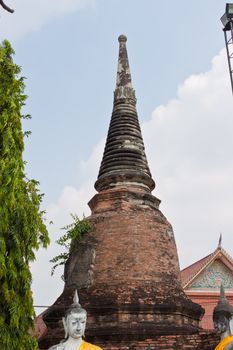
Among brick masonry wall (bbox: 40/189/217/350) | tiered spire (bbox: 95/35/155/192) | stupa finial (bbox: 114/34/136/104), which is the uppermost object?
stupa finial (bbox: 114/34/136/104)

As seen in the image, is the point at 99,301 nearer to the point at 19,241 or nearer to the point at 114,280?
the point at 114,280

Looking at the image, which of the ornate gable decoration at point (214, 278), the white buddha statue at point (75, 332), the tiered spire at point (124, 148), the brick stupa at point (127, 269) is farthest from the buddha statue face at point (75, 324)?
the ornate gable decoration at point (214, 278)

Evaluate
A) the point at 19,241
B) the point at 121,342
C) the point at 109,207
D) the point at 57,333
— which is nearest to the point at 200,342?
the point at 121,342

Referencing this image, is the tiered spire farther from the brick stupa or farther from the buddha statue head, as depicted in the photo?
the buddha statue head

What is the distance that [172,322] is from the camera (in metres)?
11.3

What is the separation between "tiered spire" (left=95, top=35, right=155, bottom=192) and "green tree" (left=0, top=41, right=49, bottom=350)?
4.45m

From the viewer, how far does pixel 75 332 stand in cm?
637

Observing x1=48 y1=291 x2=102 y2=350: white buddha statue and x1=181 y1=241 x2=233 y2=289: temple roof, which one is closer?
x1=48 y1=291 x2=102 y2=350: white buddha statue

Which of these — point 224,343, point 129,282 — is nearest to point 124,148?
point 129,282

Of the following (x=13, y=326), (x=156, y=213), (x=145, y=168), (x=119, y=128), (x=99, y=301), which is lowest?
(x=13, y=326)

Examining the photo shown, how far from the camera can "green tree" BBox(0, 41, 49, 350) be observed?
8.06 meters

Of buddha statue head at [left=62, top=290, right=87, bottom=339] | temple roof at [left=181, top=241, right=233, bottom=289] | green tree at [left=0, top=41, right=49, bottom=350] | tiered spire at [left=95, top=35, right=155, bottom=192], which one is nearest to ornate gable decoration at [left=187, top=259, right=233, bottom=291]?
temple roof at [left=181, top=241, right=233, bottom=289]

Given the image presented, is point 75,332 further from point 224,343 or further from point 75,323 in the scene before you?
point 224,343

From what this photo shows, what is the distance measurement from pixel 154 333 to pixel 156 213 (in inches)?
125
